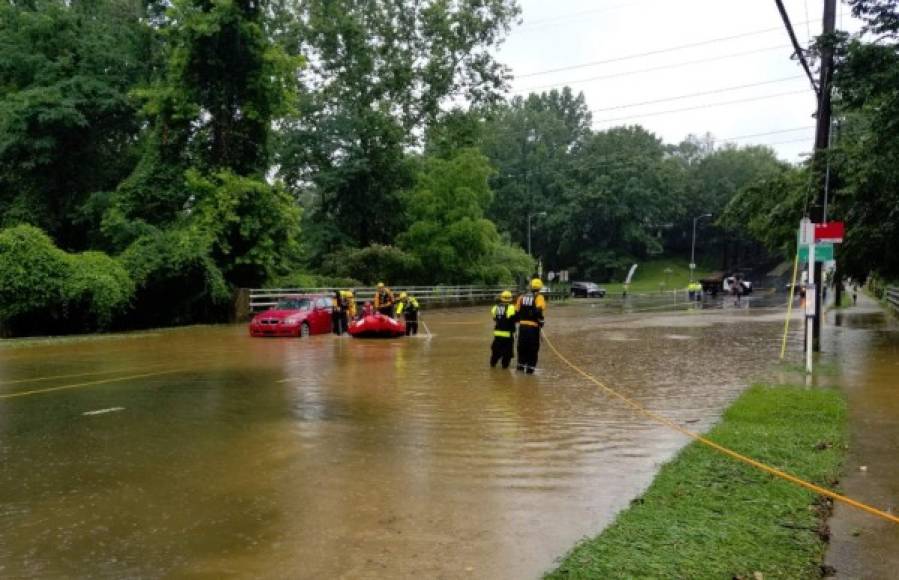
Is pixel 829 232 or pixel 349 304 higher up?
pixel 829 232

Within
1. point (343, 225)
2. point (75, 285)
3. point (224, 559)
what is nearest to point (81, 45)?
point (75, 285)

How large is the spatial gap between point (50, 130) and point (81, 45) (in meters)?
4.30

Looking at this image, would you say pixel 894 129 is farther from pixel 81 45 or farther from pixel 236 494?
pixel 81 45

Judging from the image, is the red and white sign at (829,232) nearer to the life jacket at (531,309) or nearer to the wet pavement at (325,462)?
the wet pavement at (325,462)

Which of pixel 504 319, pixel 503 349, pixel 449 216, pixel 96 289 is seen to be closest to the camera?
pixel 504 319

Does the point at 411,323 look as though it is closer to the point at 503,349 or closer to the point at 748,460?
the point at 503,349

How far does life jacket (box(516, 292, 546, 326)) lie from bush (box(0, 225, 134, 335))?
1644cm

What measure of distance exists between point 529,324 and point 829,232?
6.08 m

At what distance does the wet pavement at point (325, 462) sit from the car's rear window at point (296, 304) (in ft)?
28.0

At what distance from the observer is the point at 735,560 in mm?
4762

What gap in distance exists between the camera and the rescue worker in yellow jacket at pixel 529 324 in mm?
14117

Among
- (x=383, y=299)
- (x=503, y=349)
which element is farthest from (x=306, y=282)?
(x=503, y=349)

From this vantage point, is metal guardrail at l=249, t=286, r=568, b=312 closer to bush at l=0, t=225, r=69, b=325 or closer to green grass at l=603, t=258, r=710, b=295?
bush at l=0, t=225, r=69, b=325

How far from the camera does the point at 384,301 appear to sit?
2473 centimetres
